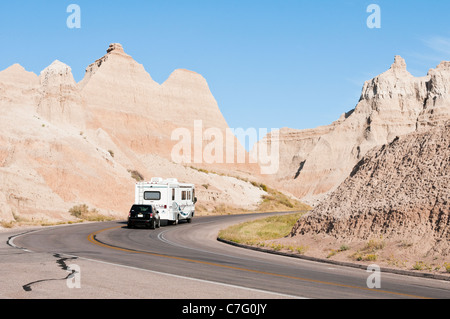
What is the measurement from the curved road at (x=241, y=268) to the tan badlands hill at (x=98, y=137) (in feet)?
63.6

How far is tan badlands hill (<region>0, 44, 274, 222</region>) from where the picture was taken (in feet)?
157

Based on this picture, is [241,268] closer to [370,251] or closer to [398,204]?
[370,251]

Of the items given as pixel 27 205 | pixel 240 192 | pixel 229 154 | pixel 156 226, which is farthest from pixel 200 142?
pixel 156 226

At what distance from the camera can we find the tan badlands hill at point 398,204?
18031 mm

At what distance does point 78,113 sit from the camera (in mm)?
71375

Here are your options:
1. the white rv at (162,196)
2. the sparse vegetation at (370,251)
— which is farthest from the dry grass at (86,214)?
the sparse vegetation at (370,251)

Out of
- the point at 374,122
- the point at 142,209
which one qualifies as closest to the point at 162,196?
the point at 142,209

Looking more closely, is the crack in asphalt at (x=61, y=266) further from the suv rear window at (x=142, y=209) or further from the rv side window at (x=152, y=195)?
the rv side window at (x=152, y=195)

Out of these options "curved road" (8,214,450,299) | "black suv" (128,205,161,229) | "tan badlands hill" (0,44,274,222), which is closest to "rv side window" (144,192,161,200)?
"black suv" (128,205,161,229)

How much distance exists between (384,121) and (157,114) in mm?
56104

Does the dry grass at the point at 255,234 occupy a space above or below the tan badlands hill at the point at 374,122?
below

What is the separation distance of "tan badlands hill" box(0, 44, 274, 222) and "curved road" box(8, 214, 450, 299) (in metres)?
19.4

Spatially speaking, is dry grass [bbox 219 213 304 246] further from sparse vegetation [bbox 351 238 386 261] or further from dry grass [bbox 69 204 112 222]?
dry grass [bbox 69 204 112 222]

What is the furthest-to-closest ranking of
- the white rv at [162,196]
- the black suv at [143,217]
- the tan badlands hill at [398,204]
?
1. the white rv at [162,196]
2. the black suv at [143,217]
3. the tan badlands hill at [398,204]
